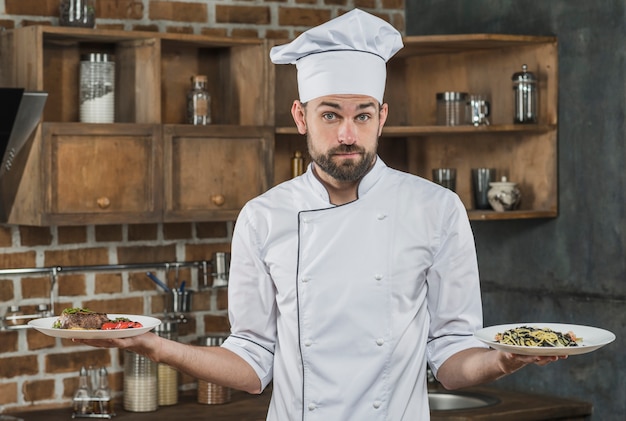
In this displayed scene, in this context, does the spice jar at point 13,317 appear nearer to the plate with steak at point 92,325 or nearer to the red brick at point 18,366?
the red brick at point 18,366

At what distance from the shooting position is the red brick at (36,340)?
3510 millimetres

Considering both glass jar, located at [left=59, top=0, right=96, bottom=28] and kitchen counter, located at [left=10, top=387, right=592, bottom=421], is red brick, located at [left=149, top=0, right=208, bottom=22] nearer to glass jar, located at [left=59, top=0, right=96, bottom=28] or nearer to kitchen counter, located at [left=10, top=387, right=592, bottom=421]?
glass jar, located at [left=59, top=0, right=96, bottom=28]

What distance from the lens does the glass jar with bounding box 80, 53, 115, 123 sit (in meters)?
3.38

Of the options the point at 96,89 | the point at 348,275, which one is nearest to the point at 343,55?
the point at 348,275

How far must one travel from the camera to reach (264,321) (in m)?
2.37

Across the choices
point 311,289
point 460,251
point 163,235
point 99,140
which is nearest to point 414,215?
point 460,251

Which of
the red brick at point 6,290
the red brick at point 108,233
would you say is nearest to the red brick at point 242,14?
the red brick at point 108,233

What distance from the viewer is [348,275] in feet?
7.57

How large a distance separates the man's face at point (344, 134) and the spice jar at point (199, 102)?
128cm

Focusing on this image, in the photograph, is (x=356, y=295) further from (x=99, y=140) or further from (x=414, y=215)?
(x=99, y=140)

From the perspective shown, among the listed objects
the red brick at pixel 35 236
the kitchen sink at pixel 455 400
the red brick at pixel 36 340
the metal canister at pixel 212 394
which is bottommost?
the kitchen sink at pixel 455 400

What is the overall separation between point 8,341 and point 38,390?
0.19 m

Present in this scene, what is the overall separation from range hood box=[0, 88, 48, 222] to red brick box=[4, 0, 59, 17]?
1.22 ft

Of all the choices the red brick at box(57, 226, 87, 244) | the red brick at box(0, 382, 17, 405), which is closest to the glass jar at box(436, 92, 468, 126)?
the red brick at box(57, 226, 87, 244)
